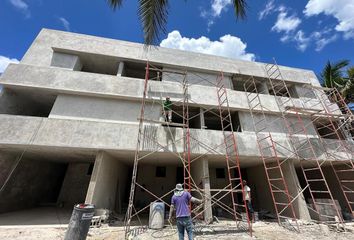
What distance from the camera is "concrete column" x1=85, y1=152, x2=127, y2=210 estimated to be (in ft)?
23.7

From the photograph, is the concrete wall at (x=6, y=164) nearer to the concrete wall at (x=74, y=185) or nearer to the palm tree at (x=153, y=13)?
the concrete wall at (x=74, y=185)

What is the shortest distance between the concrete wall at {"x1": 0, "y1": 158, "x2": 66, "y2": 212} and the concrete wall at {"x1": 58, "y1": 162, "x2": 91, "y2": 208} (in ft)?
3.71

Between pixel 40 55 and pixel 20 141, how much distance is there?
5.57m

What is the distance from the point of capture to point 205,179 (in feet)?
27.4

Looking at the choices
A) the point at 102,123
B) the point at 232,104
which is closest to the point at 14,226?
the point at 102,123

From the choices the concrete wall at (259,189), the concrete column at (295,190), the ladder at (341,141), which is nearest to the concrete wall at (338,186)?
the ladder at (341,141)

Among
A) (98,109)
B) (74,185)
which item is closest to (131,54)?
(98,109)

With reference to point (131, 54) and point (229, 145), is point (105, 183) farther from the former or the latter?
point (131, 54)

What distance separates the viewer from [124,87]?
9.55 meters

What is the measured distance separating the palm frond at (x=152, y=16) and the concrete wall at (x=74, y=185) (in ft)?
34.1

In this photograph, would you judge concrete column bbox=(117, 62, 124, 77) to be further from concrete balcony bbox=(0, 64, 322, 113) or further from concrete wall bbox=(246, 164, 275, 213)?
concrete wall bbox=(246, 164, 275, 213)

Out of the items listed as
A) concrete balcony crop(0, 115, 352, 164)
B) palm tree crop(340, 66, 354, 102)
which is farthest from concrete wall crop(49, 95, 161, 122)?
palm tree crop(340, 66, 354, 102)

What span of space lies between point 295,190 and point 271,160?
1.75m

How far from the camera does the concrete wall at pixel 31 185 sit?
27.8 ft
